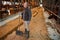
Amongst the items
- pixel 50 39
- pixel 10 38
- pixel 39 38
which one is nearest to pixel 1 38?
pixel 10 38

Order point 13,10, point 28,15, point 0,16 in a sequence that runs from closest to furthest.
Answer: point 28,15
point 0,16
point 13,10

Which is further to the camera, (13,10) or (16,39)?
(13,10)

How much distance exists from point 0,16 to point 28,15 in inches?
239

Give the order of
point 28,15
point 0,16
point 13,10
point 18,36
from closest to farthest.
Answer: point 28,15 < point 18,36 < point 0,16 < point 13,10

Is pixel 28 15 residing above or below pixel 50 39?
above

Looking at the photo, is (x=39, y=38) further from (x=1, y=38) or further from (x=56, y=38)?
(x=1, y=38)

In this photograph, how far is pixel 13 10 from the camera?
18.6 metres

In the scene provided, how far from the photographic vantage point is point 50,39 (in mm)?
6809

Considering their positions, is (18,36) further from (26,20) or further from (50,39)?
(50,39)

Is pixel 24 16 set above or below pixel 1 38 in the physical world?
above

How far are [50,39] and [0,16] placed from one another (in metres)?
6.54

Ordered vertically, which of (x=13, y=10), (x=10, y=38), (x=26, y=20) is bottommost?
(x=13, y=10)

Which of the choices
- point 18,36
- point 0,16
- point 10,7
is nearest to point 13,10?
point 10,7

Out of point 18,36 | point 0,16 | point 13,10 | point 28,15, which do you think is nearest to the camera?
point 28,15
